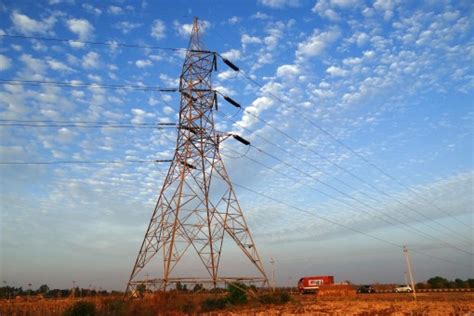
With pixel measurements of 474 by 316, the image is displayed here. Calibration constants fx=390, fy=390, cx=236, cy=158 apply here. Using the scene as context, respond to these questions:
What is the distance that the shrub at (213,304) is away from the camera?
101ft

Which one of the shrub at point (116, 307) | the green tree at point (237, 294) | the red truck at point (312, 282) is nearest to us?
the shrub at point (116, 307)

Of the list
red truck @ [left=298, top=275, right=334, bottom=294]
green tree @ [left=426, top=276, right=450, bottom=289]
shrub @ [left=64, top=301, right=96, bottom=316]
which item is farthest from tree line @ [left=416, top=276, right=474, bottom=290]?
shrub @ [left=64, top=301, right=96, bottom=316]

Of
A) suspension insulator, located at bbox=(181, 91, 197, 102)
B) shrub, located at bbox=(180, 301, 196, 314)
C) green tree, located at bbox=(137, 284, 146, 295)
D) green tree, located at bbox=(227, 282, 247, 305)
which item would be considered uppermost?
suspension insulator, located at bbox=(181, 91, 197, 102)

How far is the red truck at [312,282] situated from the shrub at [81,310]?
5513 centimetres

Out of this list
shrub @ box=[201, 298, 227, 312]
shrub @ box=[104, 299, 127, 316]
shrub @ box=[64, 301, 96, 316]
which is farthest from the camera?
shrub @ box=[201, 298, 227, 312]

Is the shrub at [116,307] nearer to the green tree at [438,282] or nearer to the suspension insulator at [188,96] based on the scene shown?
the suspension insulator at [188,96]

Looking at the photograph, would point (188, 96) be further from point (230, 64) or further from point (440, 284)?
point (440, 284)

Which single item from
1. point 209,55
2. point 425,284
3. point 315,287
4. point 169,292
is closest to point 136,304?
point 169,292

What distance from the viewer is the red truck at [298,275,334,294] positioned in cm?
7281

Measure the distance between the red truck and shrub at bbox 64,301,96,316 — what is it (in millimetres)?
55127

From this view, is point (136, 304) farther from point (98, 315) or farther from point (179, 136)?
point (179, 136)

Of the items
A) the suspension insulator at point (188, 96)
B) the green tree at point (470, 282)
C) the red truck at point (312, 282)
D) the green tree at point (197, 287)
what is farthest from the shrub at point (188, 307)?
the green tree at point (470, 282)

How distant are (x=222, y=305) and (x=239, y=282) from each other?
96.6 inches

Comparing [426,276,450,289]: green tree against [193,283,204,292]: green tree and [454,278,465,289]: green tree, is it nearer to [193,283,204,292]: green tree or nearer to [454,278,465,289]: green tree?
[454,278,465,289]: green tree
